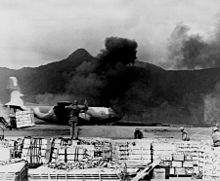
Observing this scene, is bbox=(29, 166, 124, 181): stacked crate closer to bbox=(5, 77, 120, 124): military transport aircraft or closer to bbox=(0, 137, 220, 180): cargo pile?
bbox=(0, 137, 220, 180): cargo pile

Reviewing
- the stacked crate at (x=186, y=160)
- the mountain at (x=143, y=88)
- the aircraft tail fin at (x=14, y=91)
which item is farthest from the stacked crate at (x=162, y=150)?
the aircraft tail fin at (x=14, y=91)

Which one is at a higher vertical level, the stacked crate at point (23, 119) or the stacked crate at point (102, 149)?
the stacked crate at point (23, 119)

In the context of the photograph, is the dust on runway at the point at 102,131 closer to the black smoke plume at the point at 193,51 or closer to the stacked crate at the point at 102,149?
the black smoke plume at the point at 193,51

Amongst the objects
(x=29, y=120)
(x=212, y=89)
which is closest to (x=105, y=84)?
(x=212, y=89)

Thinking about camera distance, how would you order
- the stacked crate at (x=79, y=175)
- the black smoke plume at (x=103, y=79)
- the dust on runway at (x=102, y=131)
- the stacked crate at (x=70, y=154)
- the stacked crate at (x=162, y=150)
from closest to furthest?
the stacked crate at (x=79, y=175) < the stacked crate at (x=70, y=154) < the stacked crate at (x=162, y=150) < the dust on runway at (x=102, y=131) < the black smoke plume at (x=103, y=79)

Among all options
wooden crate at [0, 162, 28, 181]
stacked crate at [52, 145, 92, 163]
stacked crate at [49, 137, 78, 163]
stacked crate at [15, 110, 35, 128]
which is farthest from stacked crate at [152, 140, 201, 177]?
stacked crate at [15, 110, 35, 128]

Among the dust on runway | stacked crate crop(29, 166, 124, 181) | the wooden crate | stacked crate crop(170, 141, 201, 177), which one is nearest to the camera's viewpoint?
the wooden crate
